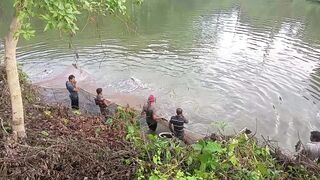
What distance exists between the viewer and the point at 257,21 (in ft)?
96.4

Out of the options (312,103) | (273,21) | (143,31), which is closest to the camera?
(312,103)

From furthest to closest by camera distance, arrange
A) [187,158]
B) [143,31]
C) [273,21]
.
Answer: [273,21] → [143,31] → [187,158]

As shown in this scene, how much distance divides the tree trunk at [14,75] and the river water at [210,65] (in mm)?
1707

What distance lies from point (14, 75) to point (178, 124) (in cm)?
519

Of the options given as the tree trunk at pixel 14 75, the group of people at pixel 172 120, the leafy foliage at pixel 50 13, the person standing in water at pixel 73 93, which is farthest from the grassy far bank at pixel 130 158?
the person standing in water at pixel 73 93

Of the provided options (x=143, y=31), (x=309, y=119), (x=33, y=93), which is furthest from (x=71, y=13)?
(x=143, y=31)

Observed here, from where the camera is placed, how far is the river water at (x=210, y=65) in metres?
13.6

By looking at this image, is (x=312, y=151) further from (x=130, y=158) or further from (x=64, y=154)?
(x=64, y=154)

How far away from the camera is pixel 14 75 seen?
6.16 m

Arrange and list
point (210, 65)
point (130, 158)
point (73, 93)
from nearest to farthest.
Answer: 1. point (130, 158)
2. point (73, 93)
3. point (210, 65)

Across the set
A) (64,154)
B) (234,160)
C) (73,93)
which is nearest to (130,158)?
(64,154)

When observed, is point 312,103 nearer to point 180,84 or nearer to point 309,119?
point 309,119

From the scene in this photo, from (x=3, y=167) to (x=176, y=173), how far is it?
2727 mm

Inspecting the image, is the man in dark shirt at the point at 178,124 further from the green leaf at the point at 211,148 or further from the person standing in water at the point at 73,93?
the green leaf at the point at 211,148
